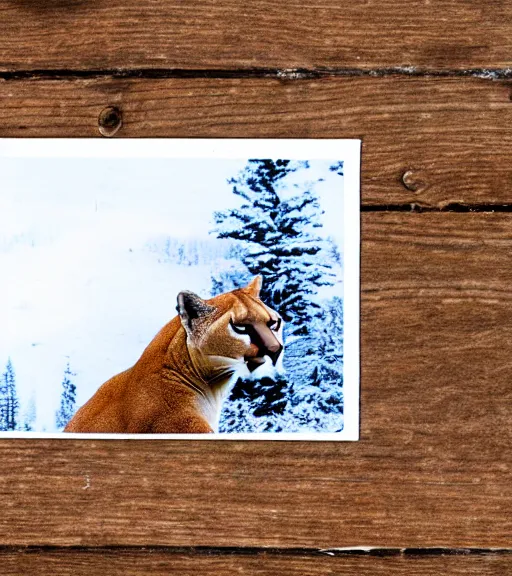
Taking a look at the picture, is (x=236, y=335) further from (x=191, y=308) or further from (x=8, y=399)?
(x=8, y=399)

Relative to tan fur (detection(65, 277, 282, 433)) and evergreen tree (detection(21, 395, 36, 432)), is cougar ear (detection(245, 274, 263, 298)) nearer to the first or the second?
tan fur (detection(65, 277, 282, 433))

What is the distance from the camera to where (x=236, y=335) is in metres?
0.55

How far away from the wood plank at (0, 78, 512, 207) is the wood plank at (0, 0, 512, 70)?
2 cm

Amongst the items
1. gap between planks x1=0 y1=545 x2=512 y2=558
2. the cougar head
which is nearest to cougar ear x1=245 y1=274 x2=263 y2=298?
the cougar head

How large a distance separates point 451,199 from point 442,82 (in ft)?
0.32

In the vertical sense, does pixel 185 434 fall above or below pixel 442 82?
below

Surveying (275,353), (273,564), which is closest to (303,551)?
(273,564)

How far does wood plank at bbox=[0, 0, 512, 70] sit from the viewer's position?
21.6 inches

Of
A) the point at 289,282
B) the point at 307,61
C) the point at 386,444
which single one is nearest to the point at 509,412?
the point at 386,444

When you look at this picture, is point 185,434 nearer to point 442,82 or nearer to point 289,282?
point 289,282

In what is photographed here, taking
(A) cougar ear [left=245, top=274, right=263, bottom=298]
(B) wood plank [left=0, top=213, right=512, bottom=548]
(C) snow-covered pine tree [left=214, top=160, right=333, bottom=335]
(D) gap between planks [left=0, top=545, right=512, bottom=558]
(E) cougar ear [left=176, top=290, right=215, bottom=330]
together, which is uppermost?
(C) snow-covered pine tree [left=214, top=160, right=333, bottom=335]

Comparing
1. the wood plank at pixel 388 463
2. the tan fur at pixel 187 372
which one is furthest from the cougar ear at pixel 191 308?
the wood plank at pixel 388 463

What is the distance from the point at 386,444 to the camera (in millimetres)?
547

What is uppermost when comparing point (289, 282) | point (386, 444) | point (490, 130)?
point (490, 130)
